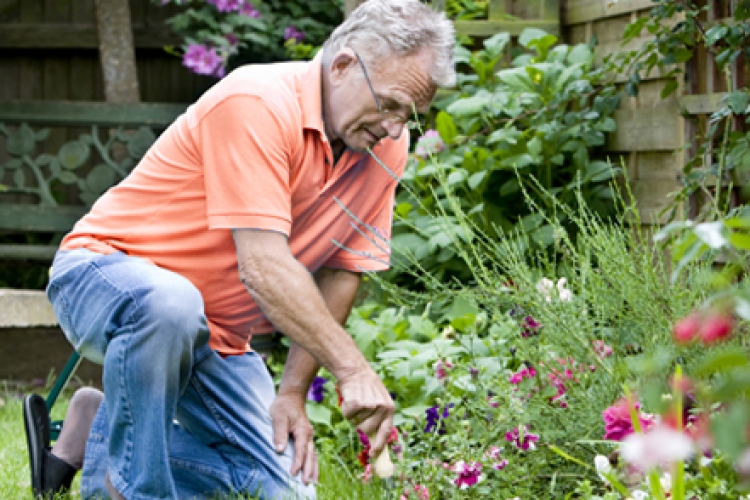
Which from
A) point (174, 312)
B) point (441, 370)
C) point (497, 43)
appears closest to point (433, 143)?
point (497, 43)

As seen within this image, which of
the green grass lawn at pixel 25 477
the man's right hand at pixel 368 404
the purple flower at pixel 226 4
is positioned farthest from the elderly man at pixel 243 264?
the purple flower at pixel 226 4

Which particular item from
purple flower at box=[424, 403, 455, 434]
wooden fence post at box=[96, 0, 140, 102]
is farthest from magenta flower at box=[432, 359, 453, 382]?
wooden fence post at box=[96, 0, 140, 102]

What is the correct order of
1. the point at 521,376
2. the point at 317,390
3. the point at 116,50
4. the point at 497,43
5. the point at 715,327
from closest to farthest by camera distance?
the point at 715,327, the point at 521,376, the point at 317,390, the point at 497,43, the point at 116,50

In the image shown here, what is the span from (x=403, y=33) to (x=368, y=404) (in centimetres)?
74

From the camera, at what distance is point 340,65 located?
2020 millimetres

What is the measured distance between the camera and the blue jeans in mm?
1935

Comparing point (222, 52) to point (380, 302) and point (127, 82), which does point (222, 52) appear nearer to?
point (127, 82)

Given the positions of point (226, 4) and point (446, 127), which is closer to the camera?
point (446, 127)

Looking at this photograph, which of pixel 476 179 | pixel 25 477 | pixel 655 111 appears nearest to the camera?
pixel 25 477

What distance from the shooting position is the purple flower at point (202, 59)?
4.41 metres

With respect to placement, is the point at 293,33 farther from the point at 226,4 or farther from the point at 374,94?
the point at 374,94

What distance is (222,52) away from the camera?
439 cm

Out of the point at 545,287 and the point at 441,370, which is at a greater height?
the point at 545,287

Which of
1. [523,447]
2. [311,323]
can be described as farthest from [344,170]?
[523,447]
